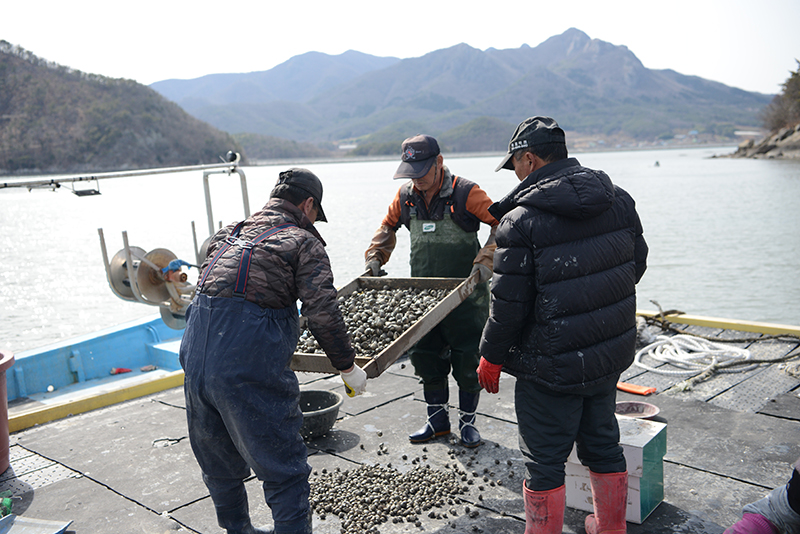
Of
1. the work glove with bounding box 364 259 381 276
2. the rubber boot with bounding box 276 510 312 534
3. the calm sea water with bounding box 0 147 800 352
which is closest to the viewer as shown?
the rubber boot with bounding box 276 510 312 534

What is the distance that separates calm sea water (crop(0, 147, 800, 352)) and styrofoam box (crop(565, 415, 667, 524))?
1319 centimetres

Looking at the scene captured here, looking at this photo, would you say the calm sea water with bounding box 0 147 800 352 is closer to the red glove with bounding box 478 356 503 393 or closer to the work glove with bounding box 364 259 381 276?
the work glove with bounding box 364 259 381 276

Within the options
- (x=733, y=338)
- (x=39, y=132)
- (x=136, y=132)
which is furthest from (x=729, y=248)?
(x=136, y=132)

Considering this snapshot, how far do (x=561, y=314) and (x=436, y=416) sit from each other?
→ 77.2 inches

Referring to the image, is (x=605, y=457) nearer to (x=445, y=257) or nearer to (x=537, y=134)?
(x=537, y=134)

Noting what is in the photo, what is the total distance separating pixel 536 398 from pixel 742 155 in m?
94.5

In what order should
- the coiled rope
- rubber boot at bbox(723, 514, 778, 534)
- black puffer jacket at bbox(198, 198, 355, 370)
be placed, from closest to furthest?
rubber boot at bbox(723, 514, 778, 534) < black puffer jacket at bbox(198, 198, 355, 370) < the coiled rope

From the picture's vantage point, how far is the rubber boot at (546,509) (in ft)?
8.39

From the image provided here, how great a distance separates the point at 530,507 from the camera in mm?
2598

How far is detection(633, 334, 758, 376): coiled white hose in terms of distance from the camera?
5312 millimetres

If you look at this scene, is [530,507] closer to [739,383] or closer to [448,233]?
[448,233]

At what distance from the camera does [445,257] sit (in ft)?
13.7

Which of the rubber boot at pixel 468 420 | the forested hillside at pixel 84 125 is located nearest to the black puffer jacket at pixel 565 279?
the rubber boot at pixel 468 420

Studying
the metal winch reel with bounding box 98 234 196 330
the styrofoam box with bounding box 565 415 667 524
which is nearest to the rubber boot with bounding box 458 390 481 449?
the styrofoam box with bounding box 565 415 667 524
